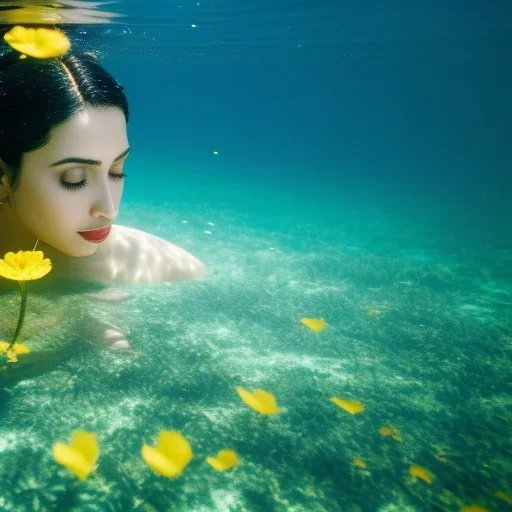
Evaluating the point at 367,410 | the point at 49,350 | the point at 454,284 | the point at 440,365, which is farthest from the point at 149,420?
the point at 454,284

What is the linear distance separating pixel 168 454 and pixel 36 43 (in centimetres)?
253

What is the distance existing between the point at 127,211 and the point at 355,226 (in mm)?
6719

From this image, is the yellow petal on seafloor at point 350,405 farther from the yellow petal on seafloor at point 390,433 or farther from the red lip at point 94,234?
the red lip at point 94,234

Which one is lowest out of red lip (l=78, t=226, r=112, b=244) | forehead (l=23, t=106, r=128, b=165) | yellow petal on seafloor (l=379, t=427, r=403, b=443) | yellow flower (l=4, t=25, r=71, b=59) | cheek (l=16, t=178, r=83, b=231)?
yellow petal on seafloor (l=379, t=427, r=403, b=443)

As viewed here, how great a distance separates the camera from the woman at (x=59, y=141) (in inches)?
88.2

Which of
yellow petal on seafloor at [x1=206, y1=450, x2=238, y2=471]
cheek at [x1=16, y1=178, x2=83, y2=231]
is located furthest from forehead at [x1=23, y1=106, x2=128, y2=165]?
yellow petal on seafloor at [x1=206, y1=450, x2=238, y2=471]

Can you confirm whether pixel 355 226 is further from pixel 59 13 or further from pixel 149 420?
pixel 149 420

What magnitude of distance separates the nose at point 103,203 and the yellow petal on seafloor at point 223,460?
1.65 meters

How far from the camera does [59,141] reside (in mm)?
2246

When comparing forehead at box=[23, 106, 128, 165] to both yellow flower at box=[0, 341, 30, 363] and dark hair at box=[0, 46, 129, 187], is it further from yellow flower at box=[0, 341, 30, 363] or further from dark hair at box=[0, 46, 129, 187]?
yellow flower at box=[0, 341, 30, 363]

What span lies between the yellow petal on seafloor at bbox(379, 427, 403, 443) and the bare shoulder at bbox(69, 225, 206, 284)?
271 centimetres

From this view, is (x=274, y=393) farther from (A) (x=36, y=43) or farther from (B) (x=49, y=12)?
(B) (x=49, y=12)

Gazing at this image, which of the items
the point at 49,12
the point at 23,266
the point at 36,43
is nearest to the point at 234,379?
the point at 23,266

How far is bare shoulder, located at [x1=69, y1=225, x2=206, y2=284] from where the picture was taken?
3.67 meters
